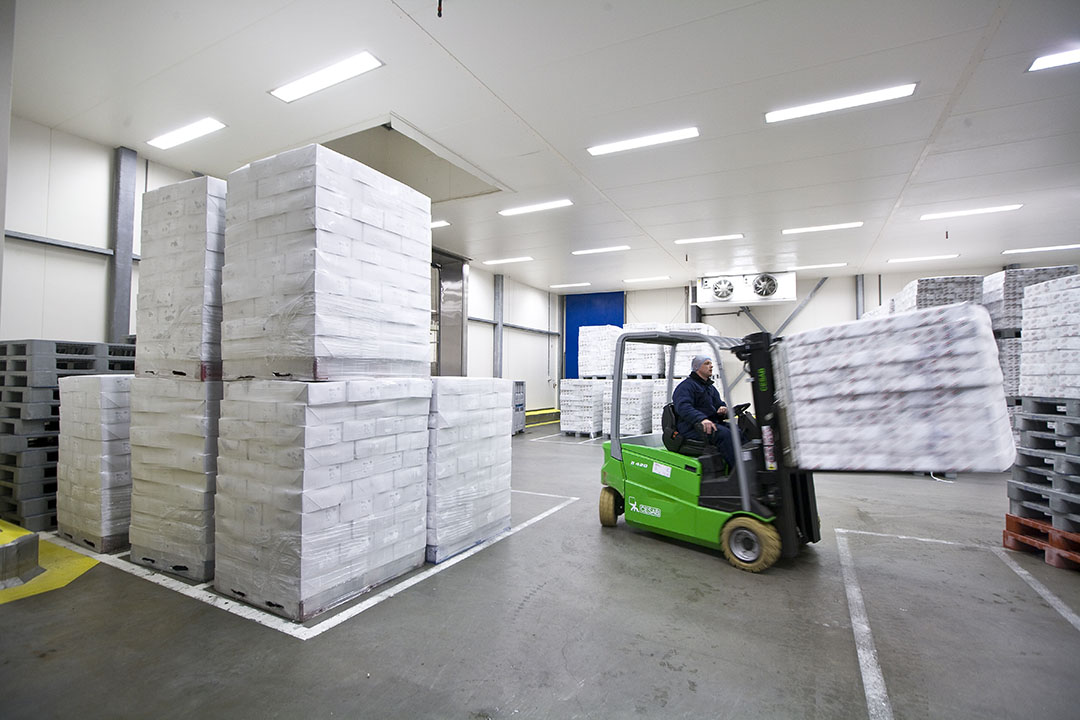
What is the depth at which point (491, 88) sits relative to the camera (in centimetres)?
570

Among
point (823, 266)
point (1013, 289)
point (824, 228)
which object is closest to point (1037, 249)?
point (823, 266)

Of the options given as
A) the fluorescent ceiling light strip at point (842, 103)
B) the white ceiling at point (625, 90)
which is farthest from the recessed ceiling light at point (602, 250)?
the fluorescent ceiling light strip at point (842, 103)

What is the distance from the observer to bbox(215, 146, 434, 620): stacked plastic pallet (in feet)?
11.3

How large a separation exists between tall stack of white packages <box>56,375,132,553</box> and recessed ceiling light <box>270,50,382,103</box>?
3.53 m

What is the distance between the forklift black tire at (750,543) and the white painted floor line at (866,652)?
62 centimetres

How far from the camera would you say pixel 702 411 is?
17.8 feet

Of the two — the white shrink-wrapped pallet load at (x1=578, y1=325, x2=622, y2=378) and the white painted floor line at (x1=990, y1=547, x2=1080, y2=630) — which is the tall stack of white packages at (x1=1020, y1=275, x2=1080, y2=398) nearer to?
the white painted floor line at (x1=990, y1=547, x2=1080, y2=630)

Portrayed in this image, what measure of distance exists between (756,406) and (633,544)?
1920mm

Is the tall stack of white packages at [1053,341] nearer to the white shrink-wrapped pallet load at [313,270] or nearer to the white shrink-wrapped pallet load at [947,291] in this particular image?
the white shrink-wrapped pallet load at [947,291]

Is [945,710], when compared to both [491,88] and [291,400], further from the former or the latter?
[491,88]

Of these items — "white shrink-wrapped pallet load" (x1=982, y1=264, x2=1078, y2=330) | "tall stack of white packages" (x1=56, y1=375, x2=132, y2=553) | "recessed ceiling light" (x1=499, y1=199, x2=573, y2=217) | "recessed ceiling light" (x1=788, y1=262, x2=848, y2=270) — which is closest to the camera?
"tall stack of white packages" (x1=56, y1=375, x2=132, y2=553)

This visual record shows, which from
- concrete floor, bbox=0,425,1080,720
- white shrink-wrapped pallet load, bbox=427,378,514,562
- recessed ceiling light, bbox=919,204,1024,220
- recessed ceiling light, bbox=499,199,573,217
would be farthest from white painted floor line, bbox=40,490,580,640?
recessed ceiling light, bbox=919,204,1024,220

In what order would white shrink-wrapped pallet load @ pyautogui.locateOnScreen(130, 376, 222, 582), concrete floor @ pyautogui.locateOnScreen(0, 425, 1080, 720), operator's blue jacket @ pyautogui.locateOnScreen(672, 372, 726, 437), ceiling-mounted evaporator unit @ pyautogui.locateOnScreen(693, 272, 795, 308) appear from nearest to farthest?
concrete floor @ pyautogui.locateOnScreen(0, 425, 1080, 720) < white shrink-wrapped pallet load @ pyautogui.locateOnScreen(130, 376, 222, 582) < operator's blue jacket @ pyautogui.locateOnScreen(672, 372, 726, 437) < ceiling-mounted evaporator unit @ pyautogui.locateOnScreen(693, 272, 795, 308)

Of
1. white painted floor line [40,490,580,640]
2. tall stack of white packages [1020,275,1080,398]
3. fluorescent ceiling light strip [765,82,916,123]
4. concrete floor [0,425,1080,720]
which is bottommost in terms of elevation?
concrete floor [0,425,1080,720]
